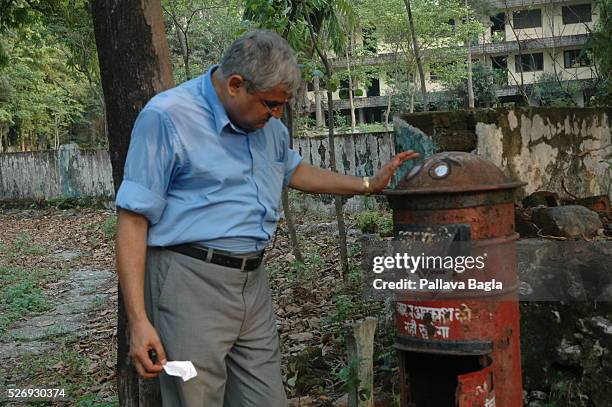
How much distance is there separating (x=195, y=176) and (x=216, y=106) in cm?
27

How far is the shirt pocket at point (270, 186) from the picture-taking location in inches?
106

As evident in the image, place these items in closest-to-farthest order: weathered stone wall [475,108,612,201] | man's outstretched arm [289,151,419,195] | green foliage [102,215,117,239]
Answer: man's outstretched arm [289,151,419,195] < weathered stone wall [475,108,612,201] < green foliage [102,215,117,239]

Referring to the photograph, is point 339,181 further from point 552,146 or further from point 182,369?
point 552,146

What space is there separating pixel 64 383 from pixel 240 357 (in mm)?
2955

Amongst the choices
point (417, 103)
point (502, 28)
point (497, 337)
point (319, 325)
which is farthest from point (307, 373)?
point (502, 28)

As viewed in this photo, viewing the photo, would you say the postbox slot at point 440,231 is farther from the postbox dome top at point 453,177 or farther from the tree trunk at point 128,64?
the tree trunk at point 128,64

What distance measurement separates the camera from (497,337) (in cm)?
301

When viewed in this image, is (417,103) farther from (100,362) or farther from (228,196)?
(228,196)

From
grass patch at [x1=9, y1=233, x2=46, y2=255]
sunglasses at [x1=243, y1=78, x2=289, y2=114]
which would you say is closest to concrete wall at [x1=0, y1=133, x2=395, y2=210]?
grass patch at [x1=9, y1=233, x2=46, y2=255]

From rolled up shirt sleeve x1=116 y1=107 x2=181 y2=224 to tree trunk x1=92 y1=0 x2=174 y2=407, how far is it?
107 cm

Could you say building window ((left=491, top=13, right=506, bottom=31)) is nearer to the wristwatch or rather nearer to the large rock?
the large rock

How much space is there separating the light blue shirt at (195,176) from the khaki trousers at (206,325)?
0.33 feet

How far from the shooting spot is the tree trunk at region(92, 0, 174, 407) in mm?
3502

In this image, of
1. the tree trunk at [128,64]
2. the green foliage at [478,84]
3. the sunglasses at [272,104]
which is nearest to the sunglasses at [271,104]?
the sunglasses at [272,104]
